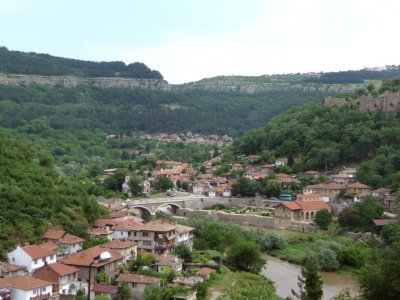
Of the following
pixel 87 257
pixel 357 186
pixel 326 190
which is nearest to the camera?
pixel 87 257

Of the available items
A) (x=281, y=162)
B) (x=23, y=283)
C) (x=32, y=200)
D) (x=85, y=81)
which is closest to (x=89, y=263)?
(x=23, y=283)

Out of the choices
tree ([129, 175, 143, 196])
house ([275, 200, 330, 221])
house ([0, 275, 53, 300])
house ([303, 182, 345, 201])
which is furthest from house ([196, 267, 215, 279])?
tree ([129, 175, 143, 196])

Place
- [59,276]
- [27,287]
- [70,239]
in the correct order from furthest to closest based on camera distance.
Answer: [70,239] → [59,276] → [27,287]

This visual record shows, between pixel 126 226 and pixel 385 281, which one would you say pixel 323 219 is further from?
pixel 385 281

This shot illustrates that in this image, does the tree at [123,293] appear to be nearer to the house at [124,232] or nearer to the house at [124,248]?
the house at [124,248]

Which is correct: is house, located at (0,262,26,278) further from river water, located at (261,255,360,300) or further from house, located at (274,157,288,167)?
house, located at (274,157,288,167)

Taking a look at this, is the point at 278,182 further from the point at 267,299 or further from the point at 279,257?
the point at 267,299

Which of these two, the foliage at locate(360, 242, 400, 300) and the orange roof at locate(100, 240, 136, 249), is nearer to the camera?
the foliage at locate(360, 242, 400, 300)

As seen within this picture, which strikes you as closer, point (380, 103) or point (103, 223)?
point (103, 223)
